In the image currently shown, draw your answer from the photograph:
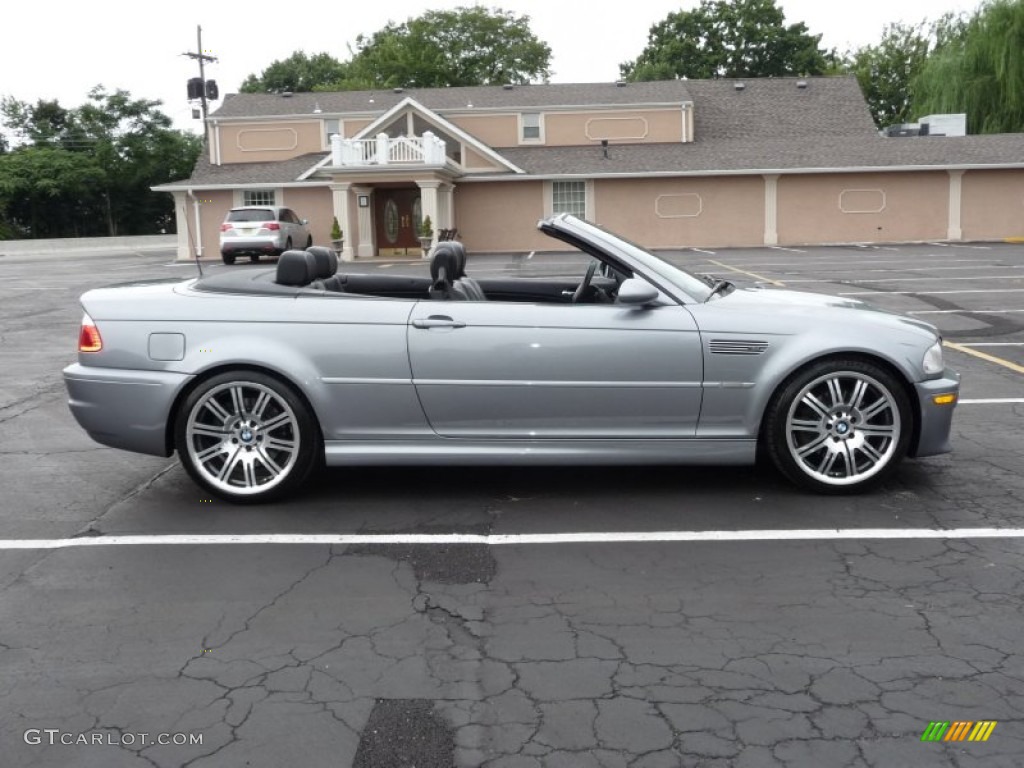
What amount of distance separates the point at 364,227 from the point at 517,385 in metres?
31.2

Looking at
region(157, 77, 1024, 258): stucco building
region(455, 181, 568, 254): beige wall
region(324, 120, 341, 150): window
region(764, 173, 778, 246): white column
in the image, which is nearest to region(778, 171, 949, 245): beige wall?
region(157, 77, 1024, 258): stucco building

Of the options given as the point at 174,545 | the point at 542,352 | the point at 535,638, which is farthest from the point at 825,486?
the point at 174,545

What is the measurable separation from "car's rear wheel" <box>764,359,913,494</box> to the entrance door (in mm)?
31756

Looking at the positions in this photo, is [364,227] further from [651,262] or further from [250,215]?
[651,262]

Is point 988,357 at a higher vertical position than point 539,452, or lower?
lower

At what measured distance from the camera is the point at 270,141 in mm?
39969

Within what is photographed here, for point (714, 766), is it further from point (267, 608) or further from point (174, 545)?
point (174, 545)

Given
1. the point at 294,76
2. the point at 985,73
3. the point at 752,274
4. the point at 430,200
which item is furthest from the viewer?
the point at 294,76

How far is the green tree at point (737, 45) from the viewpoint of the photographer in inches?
2557

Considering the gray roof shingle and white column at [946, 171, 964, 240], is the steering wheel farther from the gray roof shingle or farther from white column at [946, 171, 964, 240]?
the gray roof shingle

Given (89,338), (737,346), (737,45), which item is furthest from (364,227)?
(737,45)

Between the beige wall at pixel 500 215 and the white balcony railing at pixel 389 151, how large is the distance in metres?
3.57

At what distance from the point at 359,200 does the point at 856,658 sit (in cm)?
3328

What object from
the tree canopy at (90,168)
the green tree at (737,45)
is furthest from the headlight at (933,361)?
the green tree at (737,45)
